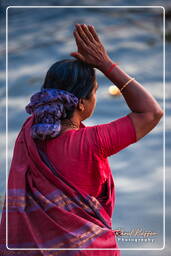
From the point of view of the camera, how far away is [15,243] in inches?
70.2

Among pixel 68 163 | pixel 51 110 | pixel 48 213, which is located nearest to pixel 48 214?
pixel 48 213

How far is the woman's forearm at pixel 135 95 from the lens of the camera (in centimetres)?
169

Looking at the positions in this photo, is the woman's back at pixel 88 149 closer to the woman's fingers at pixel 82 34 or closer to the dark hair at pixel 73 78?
the dark hair at pixel 73 78

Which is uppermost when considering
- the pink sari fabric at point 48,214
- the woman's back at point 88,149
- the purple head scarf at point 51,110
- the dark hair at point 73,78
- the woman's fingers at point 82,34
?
the woman's fingers at point 82,34

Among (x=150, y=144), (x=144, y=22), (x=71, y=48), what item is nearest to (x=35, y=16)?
(x=71, y=48)

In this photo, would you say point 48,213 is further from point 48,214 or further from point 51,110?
point 51,110

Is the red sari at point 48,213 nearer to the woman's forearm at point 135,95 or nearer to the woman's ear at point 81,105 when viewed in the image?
the woman's ear at point 81,105

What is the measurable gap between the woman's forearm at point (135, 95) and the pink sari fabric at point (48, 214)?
12.5 inches

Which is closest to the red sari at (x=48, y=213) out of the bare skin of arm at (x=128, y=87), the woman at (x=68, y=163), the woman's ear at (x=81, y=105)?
the woman at (x=68, y=163)

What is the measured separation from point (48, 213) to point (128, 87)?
1.53ft

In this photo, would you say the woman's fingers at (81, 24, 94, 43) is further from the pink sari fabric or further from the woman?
the pink sari fabric

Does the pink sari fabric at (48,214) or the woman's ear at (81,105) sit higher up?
the woman's ear at (81,105)

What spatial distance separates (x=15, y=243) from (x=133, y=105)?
582 millimetres

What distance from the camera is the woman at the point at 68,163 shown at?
1.71 metres
